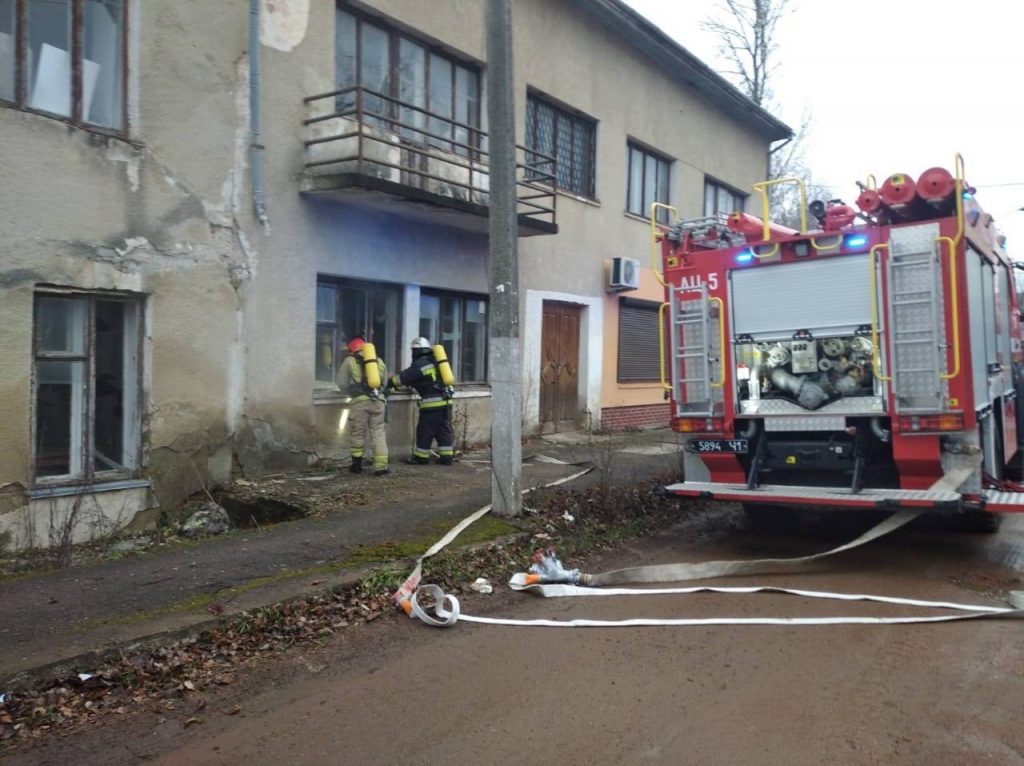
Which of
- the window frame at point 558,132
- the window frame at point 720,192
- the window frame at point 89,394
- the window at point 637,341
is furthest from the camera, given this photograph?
the window frame at point 720,192

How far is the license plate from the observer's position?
7488 millimetres

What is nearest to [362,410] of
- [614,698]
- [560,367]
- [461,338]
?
[461,338]

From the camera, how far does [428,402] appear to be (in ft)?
34.6

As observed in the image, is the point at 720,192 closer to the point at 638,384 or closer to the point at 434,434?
the point at 638,384

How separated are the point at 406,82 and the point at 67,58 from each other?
15.2 ft

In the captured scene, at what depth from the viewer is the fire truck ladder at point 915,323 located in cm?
646

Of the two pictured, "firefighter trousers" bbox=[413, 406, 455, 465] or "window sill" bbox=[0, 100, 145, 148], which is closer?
"window sill" bbox=[0, 100, 145, 148]

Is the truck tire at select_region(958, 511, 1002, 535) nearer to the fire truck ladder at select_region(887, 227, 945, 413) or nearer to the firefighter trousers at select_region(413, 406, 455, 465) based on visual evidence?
the fire truck ladder at select_region(887, 227, 945, 413)

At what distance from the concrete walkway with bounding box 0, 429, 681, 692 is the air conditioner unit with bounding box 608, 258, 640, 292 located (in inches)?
253

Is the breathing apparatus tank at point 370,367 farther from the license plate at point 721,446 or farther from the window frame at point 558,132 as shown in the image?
the window frame at point 558,132

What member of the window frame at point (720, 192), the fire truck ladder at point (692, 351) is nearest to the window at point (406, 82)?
the fire truck ladder at point (692, 351)

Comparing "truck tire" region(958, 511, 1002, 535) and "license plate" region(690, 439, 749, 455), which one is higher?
"license plate" region(690, 439, 749, 455)

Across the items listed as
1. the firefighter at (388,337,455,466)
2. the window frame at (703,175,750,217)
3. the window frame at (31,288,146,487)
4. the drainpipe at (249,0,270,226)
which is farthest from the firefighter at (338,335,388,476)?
the window frame at (703,175,750,217)

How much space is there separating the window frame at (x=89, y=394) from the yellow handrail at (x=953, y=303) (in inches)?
281
